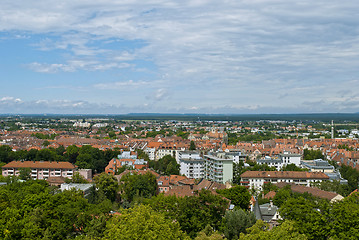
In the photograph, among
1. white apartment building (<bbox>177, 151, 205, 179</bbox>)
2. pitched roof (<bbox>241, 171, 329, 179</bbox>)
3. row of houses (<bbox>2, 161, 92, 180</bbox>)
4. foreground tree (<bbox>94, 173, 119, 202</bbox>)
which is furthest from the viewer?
white apartment building (<bbox>177, 151, 205, 179</bbox>)

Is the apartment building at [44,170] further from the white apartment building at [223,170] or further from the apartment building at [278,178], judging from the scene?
the apartment building at [278,178]

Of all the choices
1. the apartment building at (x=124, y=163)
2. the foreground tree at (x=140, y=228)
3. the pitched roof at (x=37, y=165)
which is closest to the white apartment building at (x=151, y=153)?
the apartment building at (x=124, y=163)

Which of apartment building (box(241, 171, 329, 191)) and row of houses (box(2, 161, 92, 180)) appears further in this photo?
row of houses (box(2, 161, 92, 180))

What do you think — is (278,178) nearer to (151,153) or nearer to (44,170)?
(44,170)

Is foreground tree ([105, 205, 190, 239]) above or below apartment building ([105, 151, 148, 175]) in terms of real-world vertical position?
above

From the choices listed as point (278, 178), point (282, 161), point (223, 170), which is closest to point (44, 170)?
point (223, 170)

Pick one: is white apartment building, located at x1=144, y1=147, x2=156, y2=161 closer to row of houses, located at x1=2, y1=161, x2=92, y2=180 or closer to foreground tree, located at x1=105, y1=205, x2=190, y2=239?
row of houses, located at x1=2, y1=161, x2=92, y2=180

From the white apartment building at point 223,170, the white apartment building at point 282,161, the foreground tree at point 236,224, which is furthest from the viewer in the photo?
the white apartment building at point 282,161

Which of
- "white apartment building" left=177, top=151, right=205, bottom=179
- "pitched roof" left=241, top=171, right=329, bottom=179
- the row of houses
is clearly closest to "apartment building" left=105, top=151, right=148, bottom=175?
the row of houses

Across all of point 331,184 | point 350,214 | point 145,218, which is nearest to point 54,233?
point 145,218
